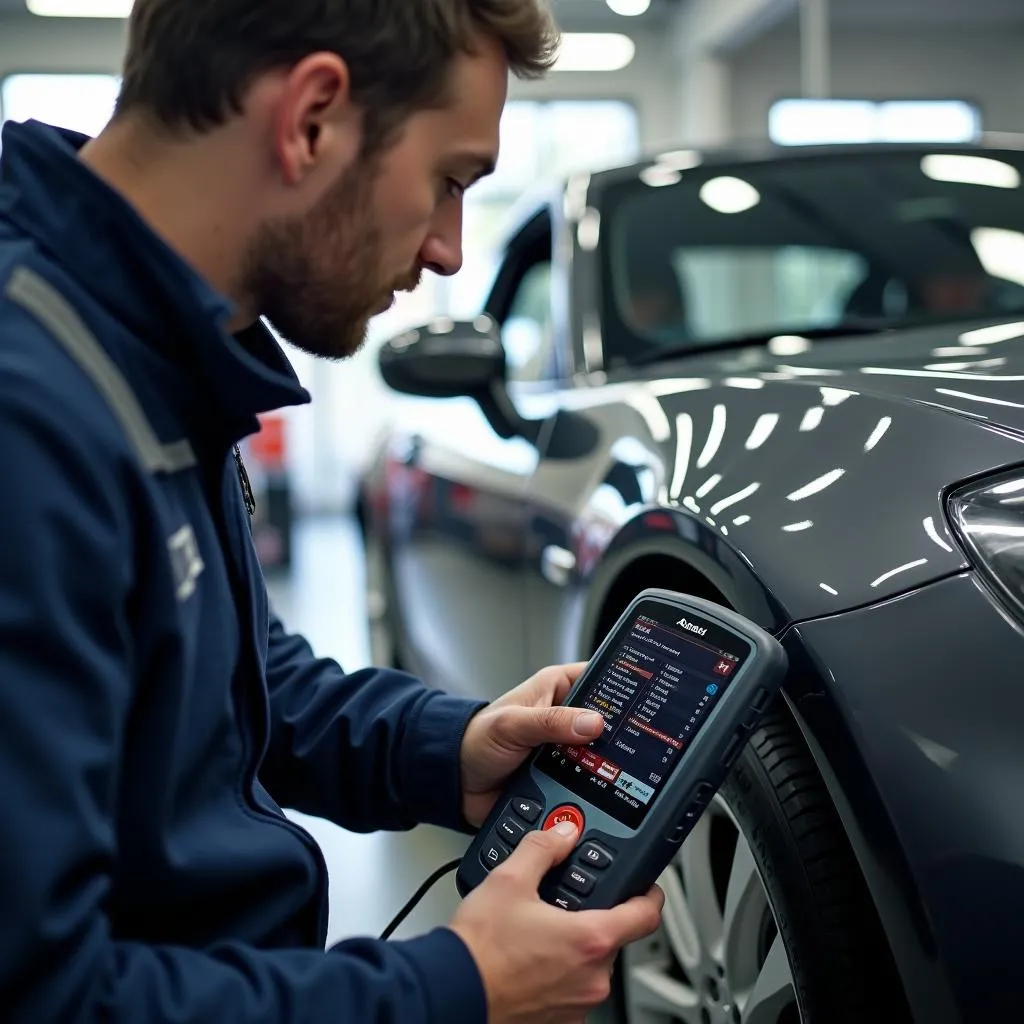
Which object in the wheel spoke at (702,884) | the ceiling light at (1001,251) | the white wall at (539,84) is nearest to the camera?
the wheel spoke at (702,884)

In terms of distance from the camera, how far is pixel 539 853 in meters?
0.85

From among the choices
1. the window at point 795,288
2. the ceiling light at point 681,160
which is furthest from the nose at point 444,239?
the ceiling light at point 681,160

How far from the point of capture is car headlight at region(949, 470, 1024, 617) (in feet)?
3.07

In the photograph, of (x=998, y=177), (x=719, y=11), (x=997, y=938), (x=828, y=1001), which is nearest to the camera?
(x=997, y=938)

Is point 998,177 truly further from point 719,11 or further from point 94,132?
point 719,11

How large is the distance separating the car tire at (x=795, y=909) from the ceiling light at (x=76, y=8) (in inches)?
355

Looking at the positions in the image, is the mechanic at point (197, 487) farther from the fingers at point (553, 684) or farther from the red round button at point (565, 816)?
the fingers at point (553, 684)

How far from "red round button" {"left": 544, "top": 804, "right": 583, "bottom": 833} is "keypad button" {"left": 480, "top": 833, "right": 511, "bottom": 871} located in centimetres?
4

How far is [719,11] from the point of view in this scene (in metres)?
8.45

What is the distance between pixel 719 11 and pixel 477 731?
8.27m

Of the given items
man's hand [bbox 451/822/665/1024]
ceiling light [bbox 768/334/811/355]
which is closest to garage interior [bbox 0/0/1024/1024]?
ceiling light [bbox 768/334/811/355]

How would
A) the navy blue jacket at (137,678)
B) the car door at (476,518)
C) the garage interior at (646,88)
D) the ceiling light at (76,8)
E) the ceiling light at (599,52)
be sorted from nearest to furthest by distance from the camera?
the navy blue jacket at (137,678)
the car door at (476,518)
the ceiling light at (76,8)
the garage interior at (646,88)
the ceiling light at (599,52)

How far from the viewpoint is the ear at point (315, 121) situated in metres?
0.76

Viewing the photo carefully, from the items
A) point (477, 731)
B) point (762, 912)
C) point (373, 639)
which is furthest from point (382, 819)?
point (373, 639)
